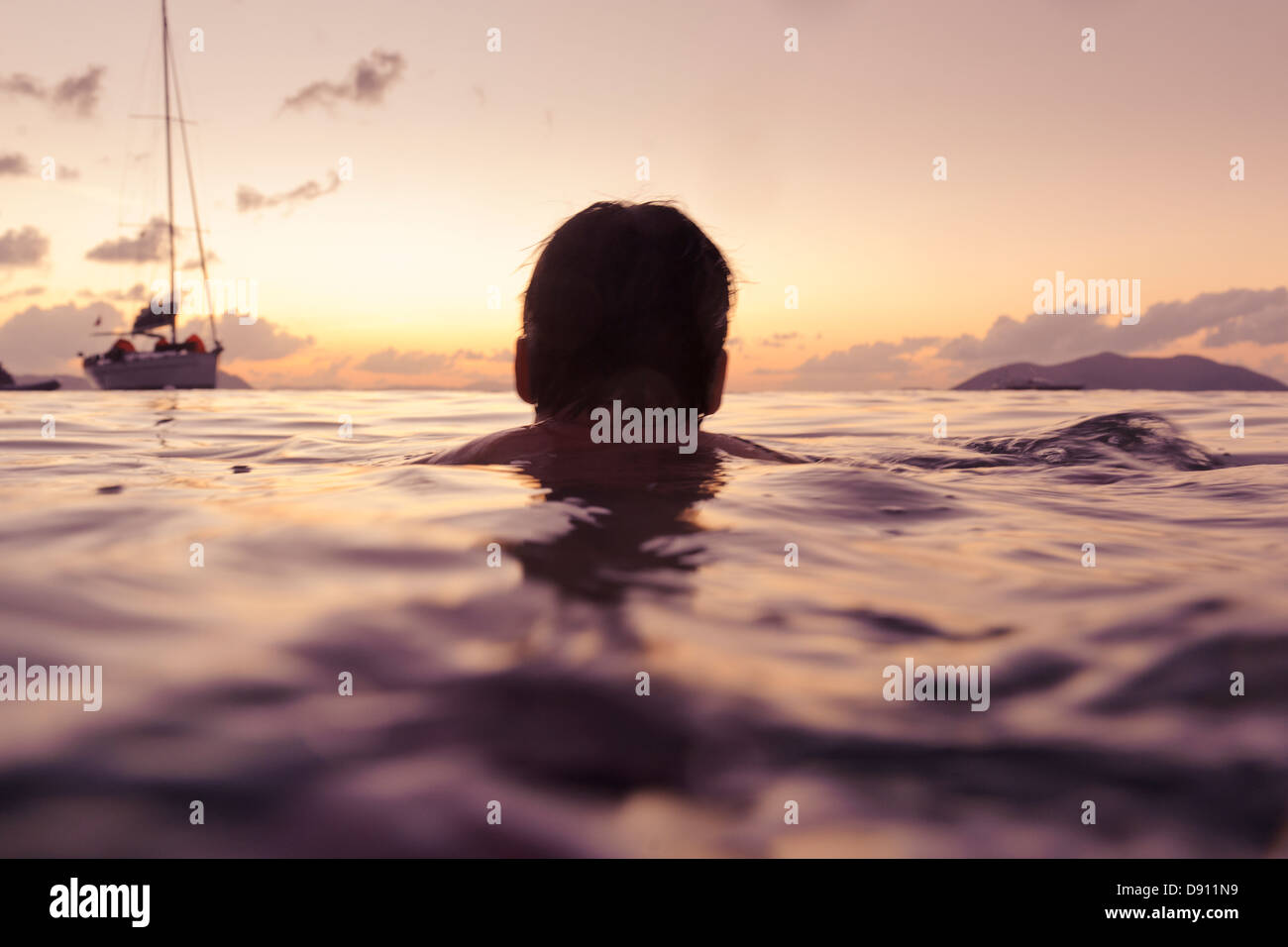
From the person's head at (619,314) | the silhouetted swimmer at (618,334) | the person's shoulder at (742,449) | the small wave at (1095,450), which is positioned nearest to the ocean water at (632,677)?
the silhouetted swimmer at (618,334)

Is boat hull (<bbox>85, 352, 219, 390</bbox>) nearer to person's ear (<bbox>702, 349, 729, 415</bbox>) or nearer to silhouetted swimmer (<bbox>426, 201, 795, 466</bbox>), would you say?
silhouetted swimmer (<bbox>426, 201, 795, 466</bbox>)

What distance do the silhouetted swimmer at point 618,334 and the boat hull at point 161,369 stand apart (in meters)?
54.5

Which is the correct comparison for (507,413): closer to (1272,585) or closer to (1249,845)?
(1272,585)

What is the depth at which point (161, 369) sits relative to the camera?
4966cm

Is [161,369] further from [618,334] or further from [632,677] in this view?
[632,677]

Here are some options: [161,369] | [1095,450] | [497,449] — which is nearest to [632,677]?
[497,449]

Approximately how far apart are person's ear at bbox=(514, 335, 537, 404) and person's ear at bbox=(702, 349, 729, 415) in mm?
933

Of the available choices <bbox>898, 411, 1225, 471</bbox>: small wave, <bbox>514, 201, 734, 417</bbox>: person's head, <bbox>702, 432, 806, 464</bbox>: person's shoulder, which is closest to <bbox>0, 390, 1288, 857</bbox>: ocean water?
<bbox>514, 201, 734, 417</bbox>: person's head

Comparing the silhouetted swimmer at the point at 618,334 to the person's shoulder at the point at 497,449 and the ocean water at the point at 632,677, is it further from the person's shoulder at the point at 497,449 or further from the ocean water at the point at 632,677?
the ocean water at the point at 632,677

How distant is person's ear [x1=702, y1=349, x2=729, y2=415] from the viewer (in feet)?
13.1

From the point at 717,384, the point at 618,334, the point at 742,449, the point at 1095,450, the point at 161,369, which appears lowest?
the point at 1095,450

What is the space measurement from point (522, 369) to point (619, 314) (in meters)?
0.60
